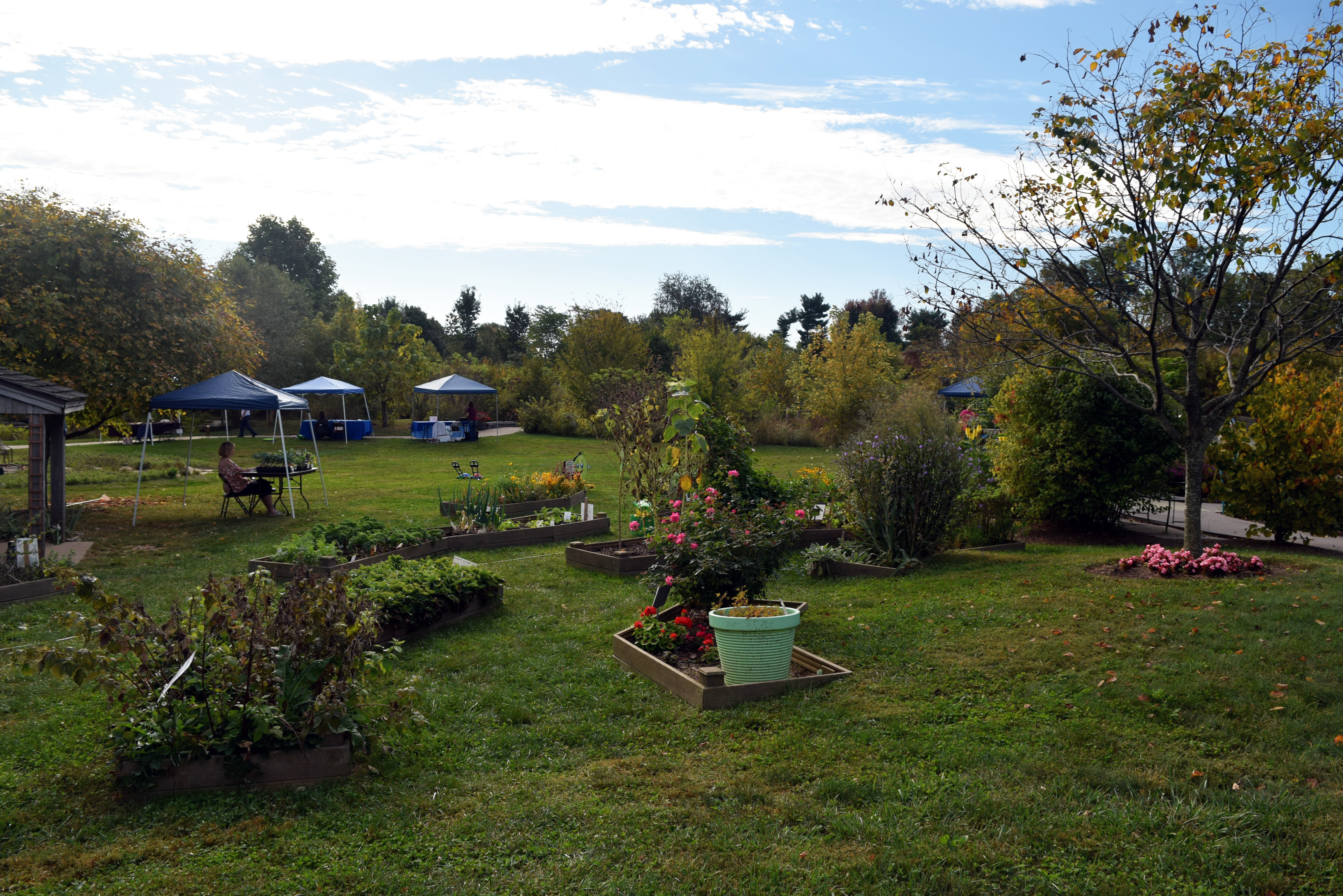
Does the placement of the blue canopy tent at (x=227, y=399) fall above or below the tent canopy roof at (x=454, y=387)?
below

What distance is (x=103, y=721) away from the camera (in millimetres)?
4324

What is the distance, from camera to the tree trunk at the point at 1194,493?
6.78 meters

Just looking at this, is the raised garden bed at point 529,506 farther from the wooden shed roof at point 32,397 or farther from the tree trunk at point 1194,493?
the tree trunk at point 1194,493

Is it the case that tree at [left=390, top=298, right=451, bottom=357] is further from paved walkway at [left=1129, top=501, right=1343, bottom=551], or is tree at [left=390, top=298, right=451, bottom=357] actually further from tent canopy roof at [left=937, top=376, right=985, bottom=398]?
paved walkway at [left=1129, top=501, right=1343, bottom=551]

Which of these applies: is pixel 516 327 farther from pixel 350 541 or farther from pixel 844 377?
pixel 350 541

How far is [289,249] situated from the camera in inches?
2136

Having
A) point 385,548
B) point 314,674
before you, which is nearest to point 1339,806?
point 314,674

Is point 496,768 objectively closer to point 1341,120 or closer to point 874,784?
point 874,784

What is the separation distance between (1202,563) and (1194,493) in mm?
593

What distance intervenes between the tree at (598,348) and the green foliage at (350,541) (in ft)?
68.5

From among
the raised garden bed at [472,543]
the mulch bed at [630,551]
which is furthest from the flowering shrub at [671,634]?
the raised garden bed at [472,543]

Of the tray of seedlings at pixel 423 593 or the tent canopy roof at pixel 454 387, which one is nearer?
the tray of seedlings at pixel 423 593

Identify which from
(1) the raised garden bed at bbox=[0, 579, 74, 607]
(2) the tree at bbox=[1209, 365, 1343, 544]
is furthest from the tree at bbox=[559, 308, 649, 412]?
(1) the raised garden bed at bbox=[0, 579, 74, 607]

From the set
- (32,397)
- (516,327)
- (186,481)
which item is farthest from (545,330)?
(32,397)
